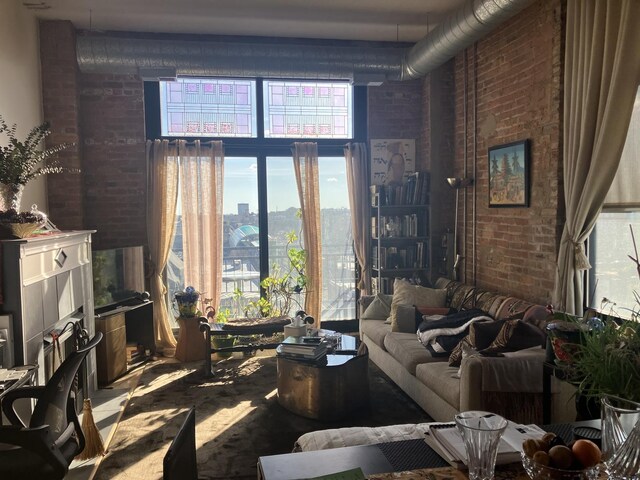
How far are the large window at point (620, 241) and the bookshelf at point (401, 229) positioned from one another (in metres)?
2.55

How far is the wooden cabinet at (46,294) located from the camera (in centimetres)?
307

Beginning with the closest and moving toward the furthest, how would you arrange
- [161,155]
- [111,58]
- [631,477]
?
1. [631,477]
2. [111,58]
3. [161,155]

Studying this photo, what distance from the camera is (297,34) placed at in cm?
632

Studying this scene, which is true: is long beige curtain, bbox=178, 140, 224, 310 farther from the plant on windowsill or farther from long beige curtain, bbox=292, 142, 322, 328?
the plant on windowsill

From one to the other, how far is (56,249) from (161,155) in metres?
2.67

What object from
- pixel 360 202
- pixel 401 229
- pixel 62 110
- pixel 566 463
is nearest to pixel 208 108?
pixel 62 110

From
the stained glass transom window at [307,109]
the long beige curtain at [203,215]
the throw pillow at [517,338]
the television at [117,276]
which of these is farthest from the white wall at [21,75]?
the throw pillow at [517,338]

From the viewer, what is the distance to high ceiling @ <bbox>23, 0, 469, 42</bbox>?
5309mm

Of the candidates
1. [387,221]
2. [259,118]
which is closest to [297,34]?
[259,118]

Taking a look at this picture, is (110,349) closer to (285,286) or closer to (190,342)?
(190,342)

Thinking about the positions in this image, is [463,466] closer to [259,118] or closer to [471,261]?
[471,261]

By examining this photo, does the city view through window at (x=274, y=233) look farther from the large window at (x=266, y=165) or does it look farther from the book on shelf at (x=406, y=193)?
the book on shelf at (x=406, y=193)

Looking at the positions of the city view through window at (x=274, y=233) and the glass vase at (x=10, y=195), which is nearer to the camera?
the glass vase at (x=10, y=195)

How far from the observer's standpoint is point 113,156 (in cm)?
625
